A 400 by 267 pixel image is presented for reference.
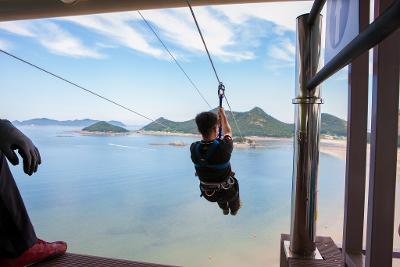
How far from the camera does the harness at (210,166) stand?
1.89 metres

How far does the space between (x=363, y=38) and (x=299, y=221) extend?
111 cm

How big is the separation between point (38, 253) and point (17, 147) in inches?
22.3

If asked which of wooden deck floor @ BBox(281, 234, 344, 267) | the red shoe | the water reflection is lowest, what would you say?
the red shoe

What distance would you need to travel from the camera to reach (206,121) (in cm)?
196

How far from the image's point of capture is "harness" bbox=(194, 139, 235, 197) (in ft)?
6.22

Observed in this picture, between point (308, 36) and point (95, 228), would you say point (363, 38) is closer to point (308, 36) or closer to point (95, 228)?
point (308, 36)

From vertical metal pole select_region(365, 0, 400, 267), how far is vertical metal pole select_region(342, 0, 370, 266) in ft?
1.08

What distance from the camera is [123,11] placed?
222cm

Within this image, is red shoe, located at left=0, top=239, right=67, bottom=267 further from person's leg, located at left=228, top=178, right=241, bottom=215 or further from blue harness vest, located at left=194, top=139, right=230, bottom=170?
person's leg, located at left=228, top=178, right=241, bottom=215

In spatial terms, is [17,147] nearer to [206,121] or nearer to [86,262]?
[86,262]

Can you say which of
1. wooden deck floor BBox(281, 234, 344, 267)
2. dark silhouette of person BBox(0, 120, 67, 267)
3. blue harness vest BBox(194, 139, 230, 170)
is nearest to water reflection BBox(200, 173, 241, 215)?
blue harness vest BBox(194, 139, 230, 170)

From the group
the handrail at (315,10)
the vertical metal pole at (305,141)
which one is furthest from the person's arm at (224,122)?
the handrail at (315,10)

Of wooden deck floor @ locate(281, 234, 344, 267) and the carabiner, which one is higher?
the carabiner

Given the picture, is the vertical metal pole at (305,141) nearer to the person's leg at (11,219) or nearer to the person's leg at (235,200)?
the person's leg at (235,200)
